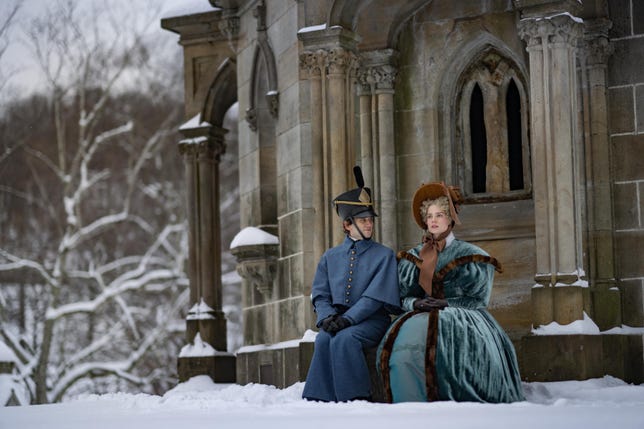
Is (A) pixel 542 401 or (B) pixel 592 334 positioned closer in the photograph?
(A) pixel 542 401

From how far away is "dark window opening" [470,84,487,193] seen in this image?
14352 millimetres

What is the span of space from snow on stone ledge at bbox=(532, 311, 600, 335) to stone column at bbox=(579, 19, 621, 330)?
3.30 feet

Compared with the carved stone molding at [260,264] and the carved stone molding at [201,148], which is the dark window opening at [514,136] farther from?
the carved stone molding at [201,148]

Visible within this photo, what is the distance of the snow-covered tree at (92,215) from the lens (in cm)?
2766

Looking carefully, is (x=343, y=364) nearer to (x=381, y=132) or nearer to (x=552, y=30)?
(x=552, y=30)

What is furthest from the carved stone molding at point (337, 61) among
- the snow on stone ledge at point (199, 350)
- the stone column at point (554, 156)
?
the snow on stone ledge at point (199, 350)

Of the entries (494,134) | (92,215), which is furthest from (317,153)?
(92,215)

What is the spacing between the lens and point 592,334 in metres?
12.2

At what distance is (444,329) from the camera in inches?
396

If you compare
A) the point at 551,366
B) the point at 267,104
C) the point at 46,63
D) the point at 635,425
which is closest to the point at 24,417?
the point at 635,425

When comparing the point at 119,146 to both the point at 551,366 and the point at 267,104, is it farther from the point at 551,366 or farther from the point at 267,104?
the point at 551,366

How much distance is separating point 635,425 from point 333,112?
6.87 meters

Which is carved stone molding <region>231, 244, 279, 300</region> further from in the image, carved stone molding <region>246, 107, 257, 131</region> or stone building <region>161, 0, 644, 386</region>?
carved stone molding <region>246, 107, 257, 131</region>

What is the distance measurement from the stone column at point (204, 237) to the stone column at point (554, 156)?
5.33m
